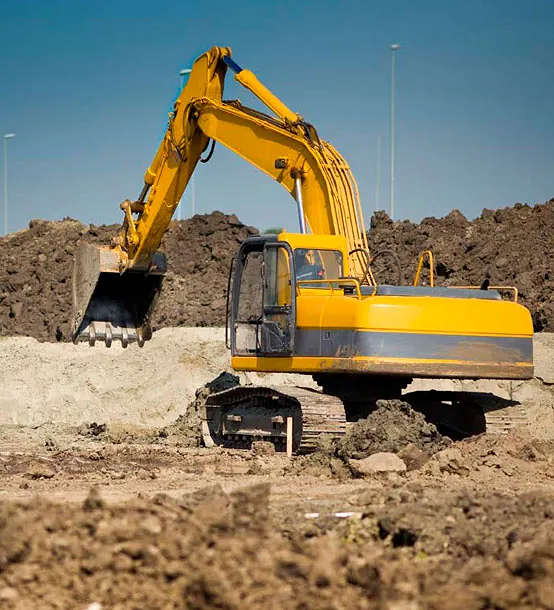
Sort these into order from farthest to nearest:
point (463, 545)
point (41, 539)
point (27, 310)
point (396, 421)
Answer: point (27, 310) < point (396, 421) < point (463, 545) < point (41, 539)

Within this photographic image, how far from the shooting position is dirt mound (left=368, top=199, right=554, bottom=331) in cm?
2469

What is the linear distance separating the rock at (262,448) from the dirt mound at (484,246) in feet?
42.3

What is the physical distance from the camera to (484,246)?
2711cm

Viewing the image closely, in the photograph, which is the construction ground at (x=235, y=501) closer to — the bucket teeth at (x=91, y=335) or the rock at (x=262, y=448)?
the rock at (x=262, y=448)

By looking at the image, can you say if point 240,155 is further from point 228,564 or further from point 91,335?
point 228,564

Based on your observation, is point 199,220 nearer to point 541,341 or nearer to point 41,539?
point 541,341

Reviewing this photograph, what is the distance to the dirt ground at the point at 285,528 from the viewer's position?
440cm

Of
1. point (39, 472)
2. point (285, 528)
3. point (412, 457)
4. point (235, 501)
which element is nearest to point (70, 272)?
point (39, 472)

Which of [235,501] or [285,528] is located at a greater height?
[235,501]

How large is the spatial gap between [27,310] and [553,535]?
26.1m

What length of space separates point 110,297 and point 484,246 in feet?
46.0

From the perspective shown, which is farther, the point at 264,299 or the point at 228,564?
the point at 264,299

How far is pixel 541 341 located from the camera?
16.9 m

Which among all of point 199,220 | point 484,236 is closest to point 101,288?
point 484,236
